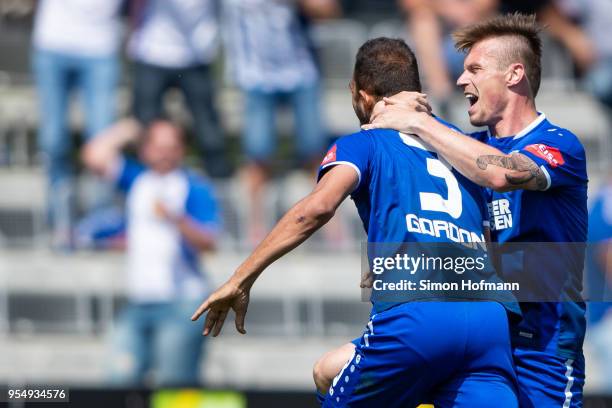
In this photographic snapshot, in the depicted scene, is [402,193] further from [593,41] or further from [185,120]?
[593,41]

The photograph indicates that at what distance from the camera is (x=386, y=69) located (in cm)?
453

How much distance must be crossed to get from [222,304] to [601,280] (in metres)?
5.29

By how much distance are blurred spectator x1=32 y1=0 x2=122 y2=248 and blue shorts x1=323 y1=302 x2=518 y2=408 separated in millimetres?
6158

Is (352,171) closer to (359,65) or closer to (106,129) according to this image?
(359,65)

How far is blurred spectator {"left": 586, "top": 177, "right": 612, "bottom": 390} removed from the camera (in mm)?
8836

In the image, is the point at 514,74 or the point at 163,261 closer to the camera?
the point at 514,74

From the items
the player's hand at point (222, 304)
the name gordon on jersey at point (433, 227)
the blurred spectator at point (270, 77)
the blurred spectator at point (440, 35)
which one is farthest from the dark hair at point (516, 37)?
the blurred spectator at point (440, 35)

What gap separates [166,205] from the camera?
9273mm

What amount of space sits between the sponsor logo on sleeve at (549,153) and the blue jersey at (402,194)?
45 centimetres

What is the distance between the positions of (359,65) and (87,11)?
6.14 meters

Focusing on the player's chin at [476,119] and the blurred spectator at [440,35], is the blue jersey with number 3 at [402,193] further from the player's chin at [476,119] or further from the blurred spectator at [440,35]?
the blurred spectator at [440,35]

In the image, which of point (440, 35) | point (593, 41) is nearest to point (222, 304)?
point (440, 35)

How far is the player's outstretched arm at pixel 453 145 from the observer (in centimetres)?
443

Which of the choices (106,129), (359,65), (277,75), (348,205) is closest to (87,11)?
(106,129)
